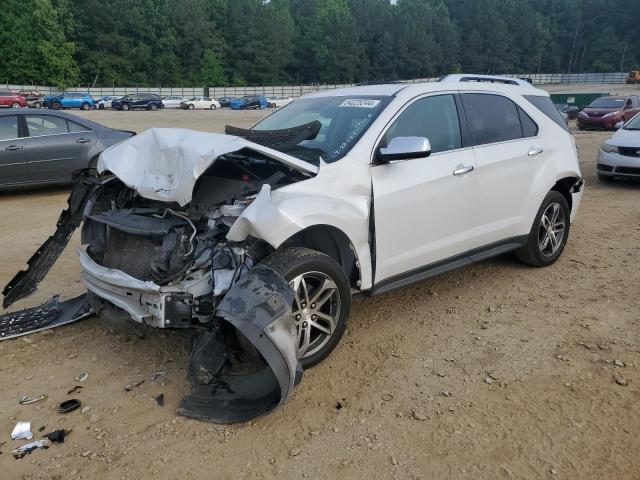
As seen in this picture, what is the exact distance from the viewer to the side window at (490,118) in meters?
4.62

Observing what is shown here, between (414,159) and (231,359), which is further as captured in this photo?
(414,159)

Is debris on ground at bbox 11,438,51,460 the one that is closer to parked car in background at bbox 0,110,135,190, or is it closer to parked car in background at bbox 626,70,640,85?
parked car in background at bbox 0,110,135,190

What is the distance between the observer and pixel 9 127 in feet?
28.6

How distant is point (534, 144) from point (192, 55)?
3589 inches

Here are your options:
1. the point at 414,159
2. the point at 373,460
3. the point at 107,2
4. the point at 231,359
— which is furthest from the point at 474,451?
the point at 107,2

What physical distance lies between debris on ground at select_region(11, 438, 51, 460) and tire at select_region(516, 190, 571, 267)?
4247 mm

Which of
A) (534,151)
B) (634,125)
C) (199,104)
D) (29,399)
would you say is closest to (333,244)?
(29,399)

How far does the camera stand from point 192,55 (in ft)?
290

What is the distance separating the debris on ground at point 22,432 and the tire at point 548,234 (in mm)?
4303

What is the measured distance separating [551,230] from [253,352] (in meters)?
3.50

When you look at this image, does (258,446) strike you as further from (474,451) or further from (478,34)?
(478,34)

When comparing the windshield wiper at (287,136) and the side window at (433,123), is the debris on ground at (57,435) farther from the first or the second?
the side window at (433,123)

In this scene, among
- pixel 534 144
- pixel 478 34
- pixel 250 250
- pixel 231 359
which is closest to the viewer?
pixel 250 250

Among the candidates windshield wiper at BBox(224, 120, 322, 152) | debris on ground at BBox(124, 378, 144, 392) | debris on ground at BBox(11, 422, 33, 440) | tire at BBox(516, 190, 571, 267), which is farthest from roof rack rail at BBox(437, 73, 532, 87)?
debris on ground at BBox(11, 422, 33, 440)
